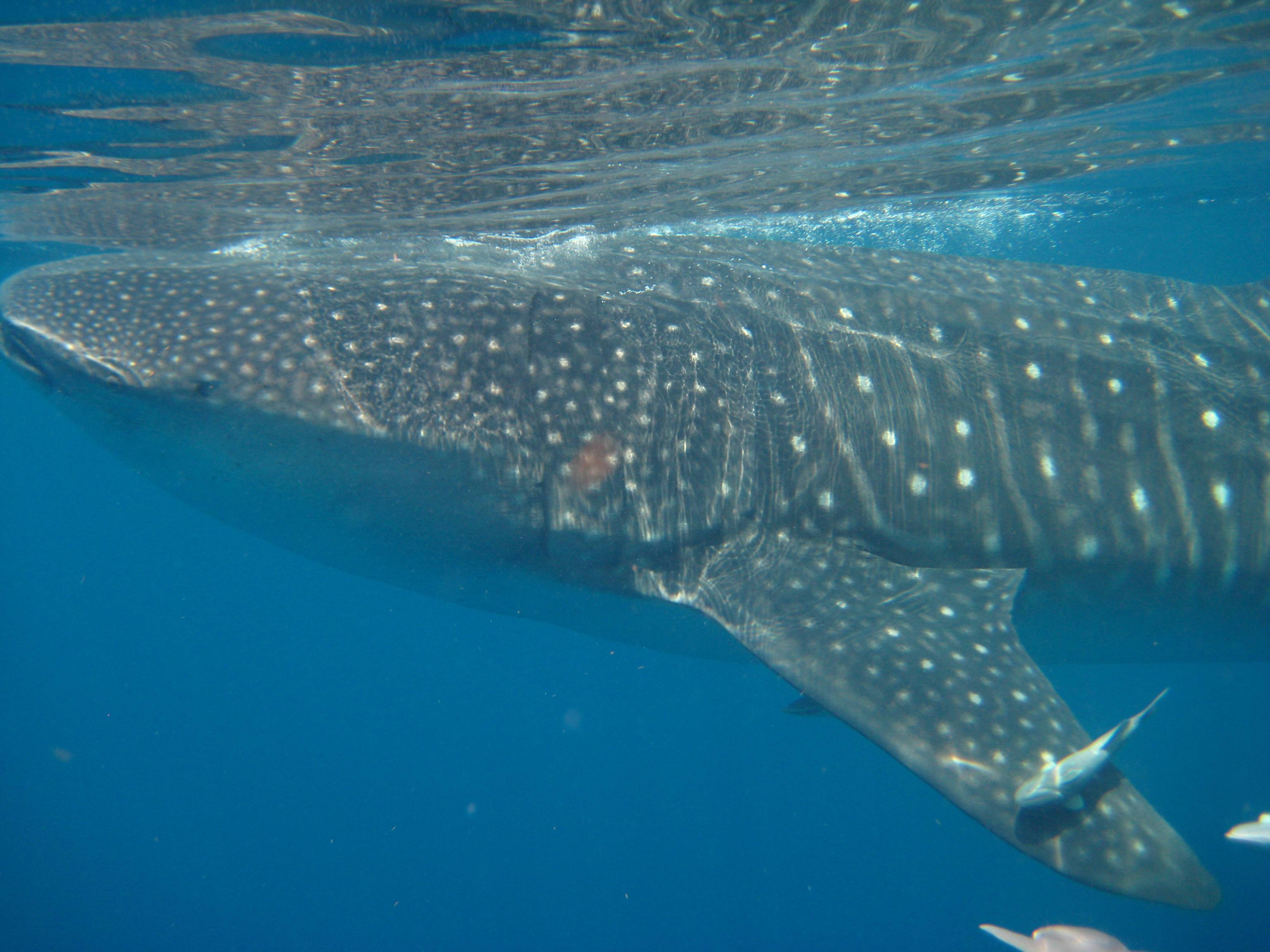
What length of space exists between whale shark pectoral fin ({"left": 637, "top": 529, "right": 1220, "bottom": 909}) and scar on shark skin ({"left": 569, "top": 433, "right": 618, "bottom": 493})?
651 mm

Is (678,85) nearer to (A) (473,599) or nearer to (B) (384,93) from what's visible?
(B) (384,93)

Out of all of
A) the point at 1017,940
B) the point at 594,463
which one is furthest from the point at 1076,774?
the point at 594,463

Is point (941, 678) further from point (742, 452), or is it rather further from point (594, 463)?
point (594, 463)

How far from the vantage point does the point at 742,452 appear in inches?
169

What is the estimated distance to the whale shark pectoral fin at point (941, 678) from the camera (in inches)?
120

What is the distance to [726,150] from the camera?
8664mm

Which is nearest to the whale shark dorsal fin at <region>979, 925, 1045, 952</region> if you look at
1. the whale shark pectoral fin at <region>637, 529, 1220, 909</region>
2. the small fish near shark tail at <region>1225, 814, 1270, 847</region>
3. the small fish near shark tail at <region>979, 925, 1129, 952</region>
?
the small fish near shark tail at <region>979, 925, 1129, 952</region>

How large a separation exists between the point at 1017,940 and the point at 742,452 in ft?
9.61

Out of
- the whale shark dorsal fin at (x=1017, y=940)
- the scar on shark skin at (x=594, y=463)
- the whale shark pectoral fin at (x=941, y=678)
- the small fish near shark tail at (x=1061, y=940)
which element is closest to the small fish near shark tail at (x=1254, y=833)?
the whale shark pectoral fin at (x=941, y=678)

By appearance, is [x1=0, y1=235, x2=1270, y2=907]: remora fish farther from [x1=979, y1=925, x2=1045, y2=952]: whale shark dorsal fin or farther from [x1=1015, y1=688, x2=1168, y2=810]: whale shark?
[x1=979, y1=925, x2=1045, y2=952]: whale shark dorsal fin

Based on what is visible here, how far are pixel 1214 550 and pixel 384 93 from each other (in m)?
7.26

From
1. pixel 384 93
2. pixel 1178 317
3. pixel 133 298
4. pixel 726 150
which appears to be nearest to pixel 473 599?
pixel 133 298

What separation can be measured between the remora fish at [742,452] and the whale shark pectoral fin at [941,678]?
2cm

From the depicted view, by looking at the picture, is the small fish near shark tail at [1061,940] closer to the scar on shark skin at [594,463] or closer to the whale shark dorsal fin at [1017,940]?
the whale shark dorsal fin at [1017,940]
